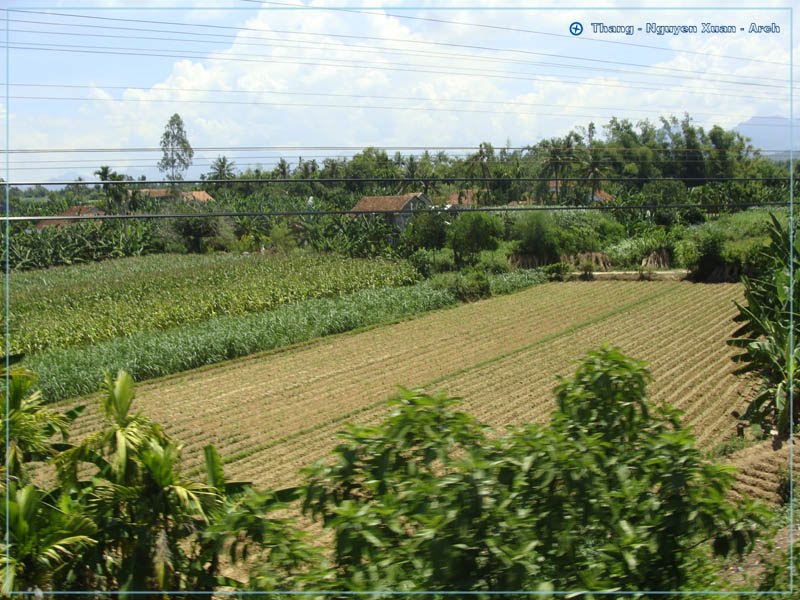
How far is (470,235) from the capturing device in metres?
30.9

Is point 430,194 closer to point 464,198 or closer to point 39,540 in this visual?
point 464,198

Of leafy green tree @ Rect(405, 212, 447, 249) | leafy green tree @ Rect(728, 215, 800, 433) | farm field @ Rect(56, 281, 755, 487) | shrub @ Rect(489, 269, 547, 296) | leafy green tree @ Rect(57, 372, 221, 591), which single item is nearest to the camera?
leafy green tree @ Rect(57, 372, 221, 591)

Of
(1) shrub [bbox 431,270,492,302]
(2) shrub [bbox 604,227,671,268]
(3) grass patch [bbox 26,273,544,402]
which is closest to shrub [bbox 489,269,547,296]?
(1) shrub [bbox 431,270,492,302]

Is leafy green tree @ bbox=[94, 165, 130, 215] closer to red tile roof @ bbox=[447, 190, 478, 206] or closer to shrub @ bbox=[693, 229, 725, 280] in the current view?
red tile roof @ bbox=[447, 190, 478, 206]

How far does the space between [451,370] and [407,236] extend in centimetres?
1660

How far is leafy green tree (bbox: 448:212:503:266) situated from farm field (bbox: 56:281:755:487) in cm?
626

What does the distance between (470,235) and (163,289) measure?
43.1 feet

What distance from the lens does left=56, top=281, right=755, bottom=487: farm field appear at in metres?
12.2

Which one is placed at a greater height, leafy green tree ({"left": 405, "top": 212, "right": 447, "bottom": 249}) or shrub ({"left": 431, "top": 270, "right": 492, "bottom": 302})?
leafy green tree ({"left": 405, "top": 212, "right": 447, "bottom": 249})

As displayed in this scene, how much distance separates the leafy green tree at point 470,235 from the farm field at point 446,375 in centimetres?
626

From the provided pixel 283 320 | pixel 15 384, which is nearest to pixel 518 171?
pixel 283 320

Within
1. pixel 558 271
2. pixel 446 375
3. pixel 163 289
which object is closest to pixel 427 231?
pixel 558 271

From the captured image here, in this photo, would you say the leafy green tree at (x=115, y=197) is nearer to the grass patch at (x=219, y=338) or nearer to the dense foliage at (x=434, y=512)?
the grass patch at (x=219, y=338)

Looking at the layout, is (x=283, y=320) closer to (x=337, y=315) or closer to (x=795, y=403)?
(x=337, y=315)
